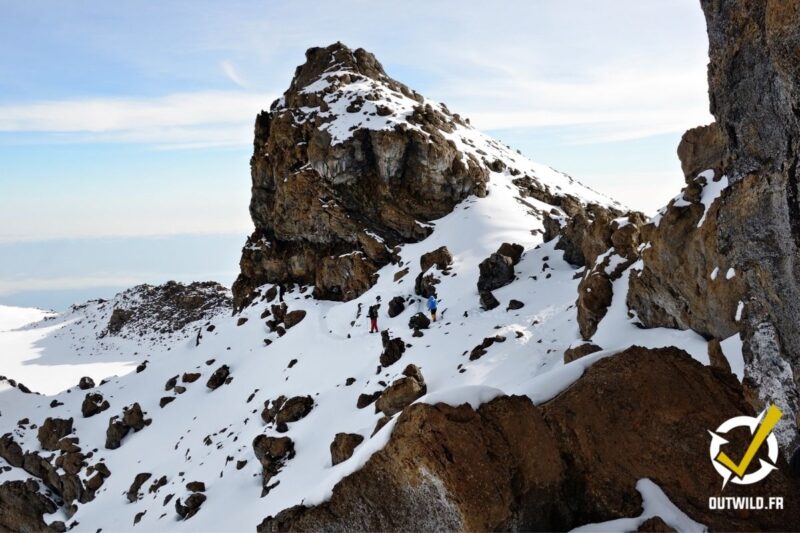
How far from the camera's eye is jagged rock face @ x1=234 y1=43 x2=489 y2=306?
39719 mm

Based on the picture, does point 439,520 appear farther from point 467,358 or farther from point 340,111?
point 340,111

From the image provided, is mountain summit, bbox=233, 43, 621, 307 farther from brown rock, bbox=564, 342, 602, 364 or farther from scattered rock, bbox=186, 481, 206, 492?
brown rock, bbox=564, 342, 602, 364

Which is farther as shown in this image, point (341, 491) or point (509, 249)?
point (509, 249)

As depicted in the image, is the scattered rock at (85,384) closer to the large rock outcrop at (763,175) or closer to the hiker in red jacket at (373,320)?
the hiker in red jacket at (373,320)

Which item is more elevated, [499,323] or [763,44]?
[763,44]

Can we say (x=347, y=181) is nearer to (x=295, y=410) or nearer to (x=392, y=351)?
(x=392, y=351)

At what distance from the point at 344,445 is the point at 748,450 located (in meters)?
13.5

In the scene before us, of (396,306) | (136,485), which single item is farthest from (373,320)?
(136,485)

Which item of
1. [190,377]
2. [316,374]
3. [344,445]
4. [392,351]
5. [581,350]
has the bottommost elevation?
[190,377]

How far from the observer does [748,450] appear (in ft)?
25.8

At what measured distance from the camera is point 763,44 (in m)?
8.36

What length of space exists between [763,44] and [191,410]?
34.0 m

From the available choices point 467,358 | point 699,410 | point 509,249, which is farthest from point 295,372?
point 699,410

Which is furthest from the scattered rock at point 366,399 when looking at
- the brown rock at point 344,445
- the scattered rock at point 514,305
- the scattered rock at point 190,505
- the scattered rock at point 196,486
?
the scattered rock at point 514,305
